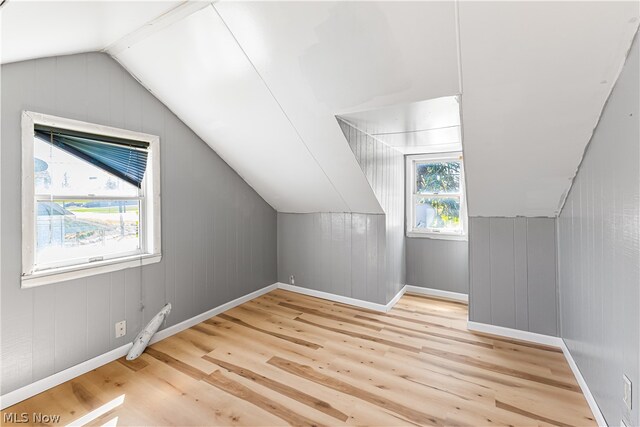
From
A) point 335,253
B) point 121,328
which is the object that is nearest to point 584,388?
point 335,253

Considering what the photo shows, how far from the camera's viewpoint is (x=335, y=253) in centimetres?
377

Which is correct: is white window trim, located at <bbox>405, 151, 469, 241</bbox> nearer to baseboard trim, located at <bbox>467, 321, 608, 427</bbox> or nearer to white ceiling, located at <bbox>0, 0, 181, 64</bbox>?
baseboard trim, located at <bbox>467, 321, 608, 427</bbox>

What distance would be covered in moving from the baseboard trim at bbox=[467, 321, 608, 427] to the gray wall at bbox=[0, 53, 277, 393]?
106 inches

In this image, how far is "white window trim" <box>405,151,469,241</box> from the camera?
12.6 ft

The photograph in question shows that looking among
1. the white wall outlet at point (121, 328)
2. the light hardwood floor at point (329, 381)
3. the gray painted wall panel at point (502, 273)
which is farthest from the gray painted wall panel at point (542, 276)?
the white wall outlet at point (121, 328)

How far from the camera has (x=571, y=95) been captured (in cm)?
163

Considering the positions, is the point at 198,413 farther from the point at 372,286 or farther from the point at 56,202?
the point at 372,286

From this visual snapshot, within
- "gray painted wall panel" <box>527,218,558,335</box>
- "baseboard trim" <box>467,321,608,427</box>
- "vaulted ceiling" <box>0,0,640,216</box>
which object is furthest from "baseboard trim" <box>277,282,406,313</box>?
"vaulted ceiling" <box>0,0,640,216</box>

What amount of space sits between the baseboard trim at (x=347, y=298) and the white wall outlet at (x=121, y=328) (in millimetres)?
2081

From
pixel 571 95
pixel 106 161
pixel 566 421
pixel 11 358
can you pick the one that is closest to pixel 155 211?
pixel 106 161

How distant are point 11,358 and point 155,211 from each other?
1.31 meters

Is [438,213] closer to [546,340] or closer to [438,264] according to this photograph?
[438,264]

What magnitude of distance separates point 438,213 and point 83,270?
3.94 meters

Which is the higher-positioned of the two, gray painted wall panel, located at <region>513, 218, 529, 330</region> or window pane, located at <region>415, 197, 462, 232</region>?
window pane, located at <region>415, 197, 462, 232</region>
